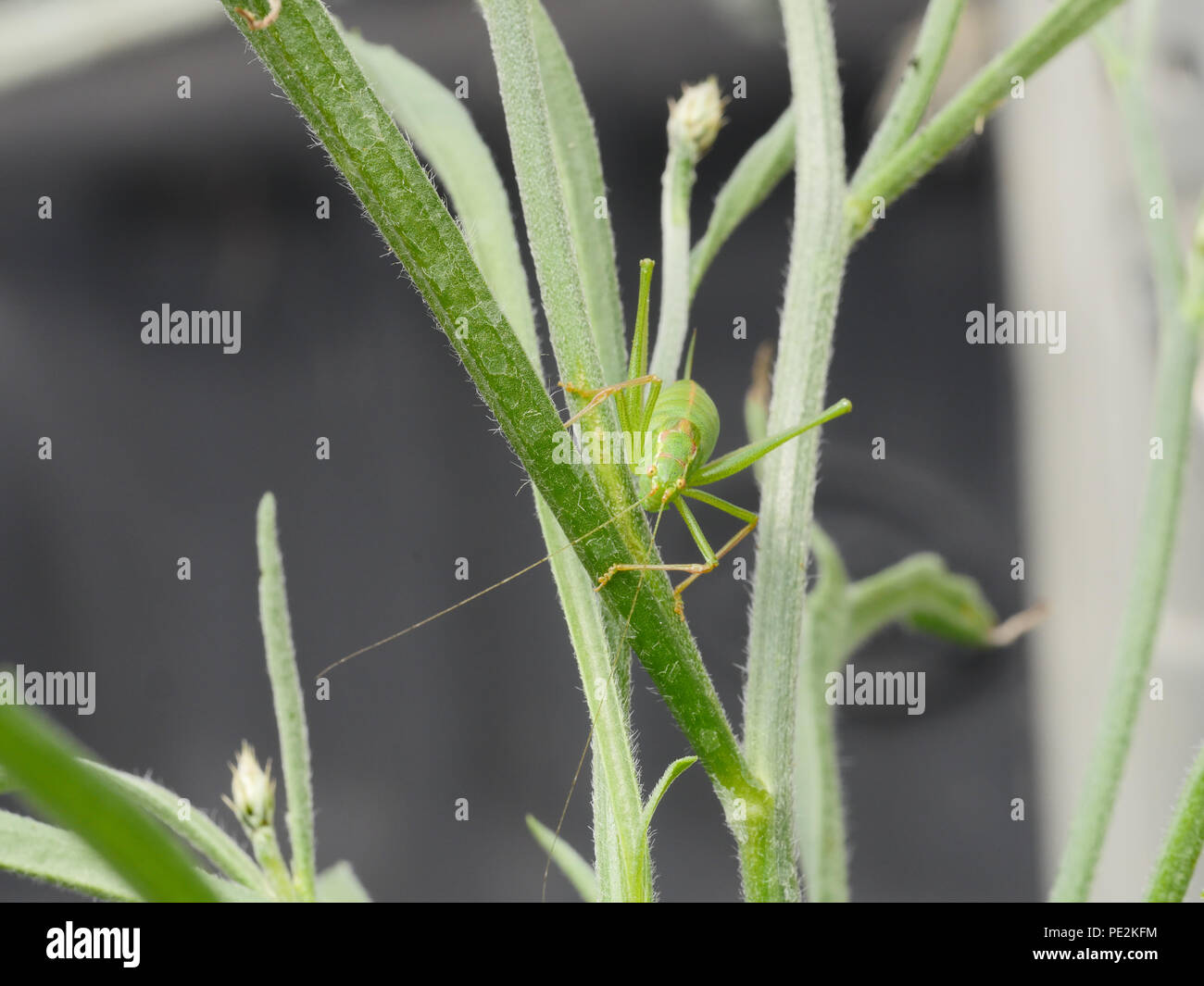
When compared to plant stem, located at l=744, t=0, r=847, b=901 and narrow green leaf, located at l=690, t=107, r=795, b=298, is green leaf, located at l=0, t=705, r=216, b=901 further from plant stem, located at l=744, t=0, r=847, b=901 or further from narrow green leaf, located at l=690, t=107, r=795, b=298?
narrow green leaf, located at l=690, t=107, r=795, b=298

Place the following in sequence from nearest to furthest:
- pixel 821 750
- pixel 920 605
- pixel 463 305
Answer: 1. pixel 463 305
2. pixel 821 750
3. pixel 920 605

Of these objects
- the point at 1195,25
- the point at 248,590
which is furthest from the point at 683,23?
the point at 248,590

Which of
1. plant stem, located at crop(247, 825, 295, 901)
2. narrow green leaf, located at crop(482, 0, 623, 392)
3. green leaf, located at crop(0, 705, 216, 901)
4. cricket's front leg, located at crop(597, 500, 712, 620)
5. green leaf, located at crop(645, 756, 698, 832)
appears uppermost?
narrow green leaf, located at crop(482, 0, 623, 392)

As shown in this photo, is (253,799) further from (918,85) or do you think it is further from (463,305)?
(918,85)

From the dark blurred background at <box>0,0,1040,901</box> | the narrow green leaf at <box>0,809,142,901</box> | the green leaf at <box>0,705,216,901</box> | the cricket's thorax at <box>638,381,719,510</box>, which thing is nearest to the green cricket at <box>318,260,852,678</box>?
the cricket's thorax at <box>638,381,719,510</box>

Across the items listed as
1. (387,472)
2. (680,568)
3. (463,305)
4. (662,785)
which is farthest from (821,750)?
(387,472)

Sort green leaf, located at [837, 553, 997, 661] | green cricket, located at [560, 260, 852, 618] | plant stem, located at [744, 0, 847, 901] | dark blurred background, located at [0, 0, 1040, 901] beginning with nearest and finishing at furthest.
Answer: plant stem, located at [744, 0, 847, 901], green cricket, located at [560, 260, 852, 618], green leaf, located at [837, 553, 997, 661], dark blurred background, located at [0, 0, 1040, 901]
